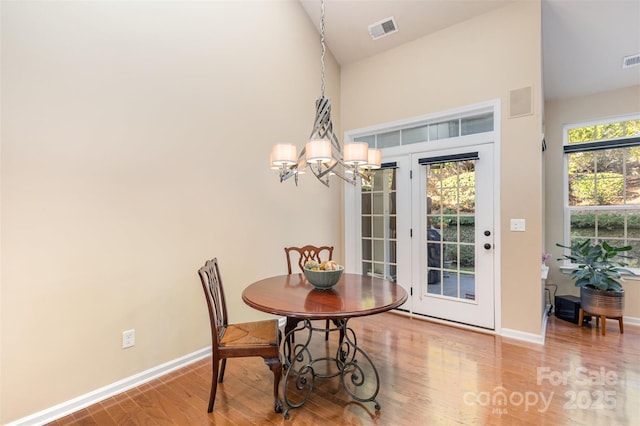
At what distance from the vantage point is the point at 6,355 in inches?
67.9

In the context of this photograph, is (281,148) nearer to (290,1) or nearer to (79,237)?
(79,237)

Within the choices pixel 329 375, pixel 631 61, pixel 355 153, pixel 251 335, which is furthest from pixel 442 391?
pixel 631 61

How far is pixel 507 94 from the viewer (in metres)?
3.05

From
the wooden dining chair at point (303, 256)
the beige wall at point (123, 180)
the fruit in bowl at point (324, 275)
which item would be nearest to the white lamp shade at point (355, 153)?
the fruit in bowl at point (324, 275)

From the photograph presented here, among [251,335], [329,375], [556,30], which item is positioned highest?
[556,30]

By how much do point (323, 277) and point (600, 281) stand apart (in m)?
3.05

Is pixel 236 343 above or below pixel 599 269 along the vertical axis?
below

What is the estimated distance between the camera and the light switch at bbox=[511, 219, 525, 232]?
9.82 feet

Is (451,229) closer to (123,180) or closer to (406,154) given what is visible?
(406,154)

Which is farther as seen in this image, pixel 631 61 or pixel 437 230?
pixel 437 230

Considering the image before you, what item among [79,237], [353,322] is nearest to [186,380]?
[79,237]

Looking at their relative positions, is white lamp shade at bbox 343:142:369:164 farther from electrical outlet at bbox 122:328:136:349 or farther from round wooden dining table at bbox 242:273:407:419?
electrical outlet at bbox 122:328:136:349

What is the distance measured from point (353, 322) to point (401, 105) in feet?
8.91

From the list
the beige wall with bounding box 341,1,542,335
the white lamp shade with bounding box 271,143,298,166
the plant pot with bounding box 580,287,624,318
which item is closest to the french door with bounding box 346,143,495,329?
the beige wall with bounding box 341,1,542,335
